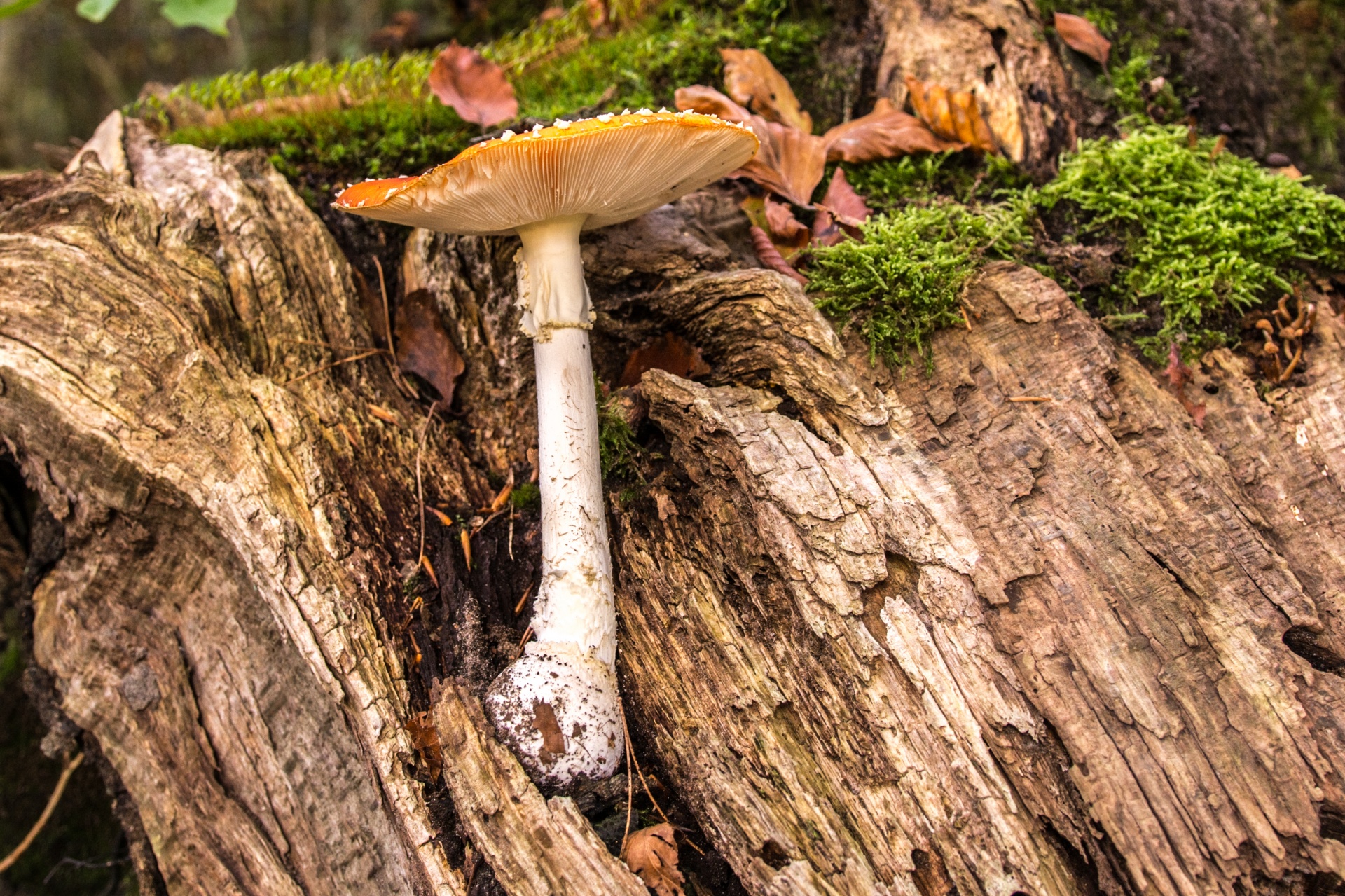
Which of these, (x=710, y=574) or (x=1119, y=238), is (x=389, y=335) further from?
(x=1119, y=238)

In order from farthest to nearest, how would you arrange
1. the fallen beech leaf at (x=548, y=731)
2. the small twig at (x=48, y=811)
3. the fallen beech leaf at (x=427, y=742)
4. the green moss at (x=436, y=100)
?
the small twig at (x=48, y=811) < the green moss at (x=436, y=100) < the fallen beech leaf at (x=427, y=742) < the fallen beech leaf at (x=548, y=731)

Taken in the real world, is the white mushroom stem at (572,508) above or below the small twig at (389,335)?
below

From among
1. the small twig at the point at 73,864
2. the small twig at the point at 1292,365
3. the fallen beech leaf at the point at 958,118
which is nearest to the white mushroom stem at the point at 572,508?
the fallen beech leaf at the point at 958,118

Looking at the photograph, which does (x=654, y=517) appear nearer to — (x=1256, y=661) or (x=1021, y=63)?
(x=1256, y=661)

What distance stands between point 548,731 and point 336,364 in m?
1.67

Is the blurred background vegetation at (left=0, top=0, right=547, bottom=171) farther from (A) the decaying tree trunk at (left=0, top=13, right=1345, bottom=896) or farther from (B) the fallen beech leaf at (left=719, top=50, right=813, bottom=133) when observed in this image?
(A) the decaying tree trunk at (left=0, top=13, right=1345, bottom=896)

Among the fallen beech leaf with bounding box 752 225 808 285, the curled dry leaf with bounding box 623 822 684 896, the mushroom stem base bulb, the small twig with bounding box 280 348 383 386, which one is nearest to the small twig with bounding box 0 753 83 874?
the small twig with bounding box 280 348 383 386

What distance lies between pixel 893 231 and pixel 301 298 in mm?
2312

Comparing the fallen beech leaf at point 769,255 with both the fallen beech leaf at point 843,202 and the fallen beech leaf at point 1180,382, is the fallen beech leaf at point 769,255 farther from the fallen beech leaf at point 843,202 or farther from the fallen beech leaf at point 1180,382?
the fallen beech leaf at point 1180,382

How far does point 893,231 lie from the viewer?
288 centimetres

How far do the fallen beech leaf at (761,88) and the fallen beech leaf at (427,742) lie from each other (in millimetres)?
2839

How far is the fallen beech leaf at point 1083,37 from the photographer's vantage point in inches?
142

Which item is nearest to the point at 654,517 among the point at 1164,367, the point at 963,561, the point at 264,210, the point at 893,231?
the point at 963,561

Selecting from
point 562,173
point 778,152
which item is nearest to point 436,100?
point 778,152
